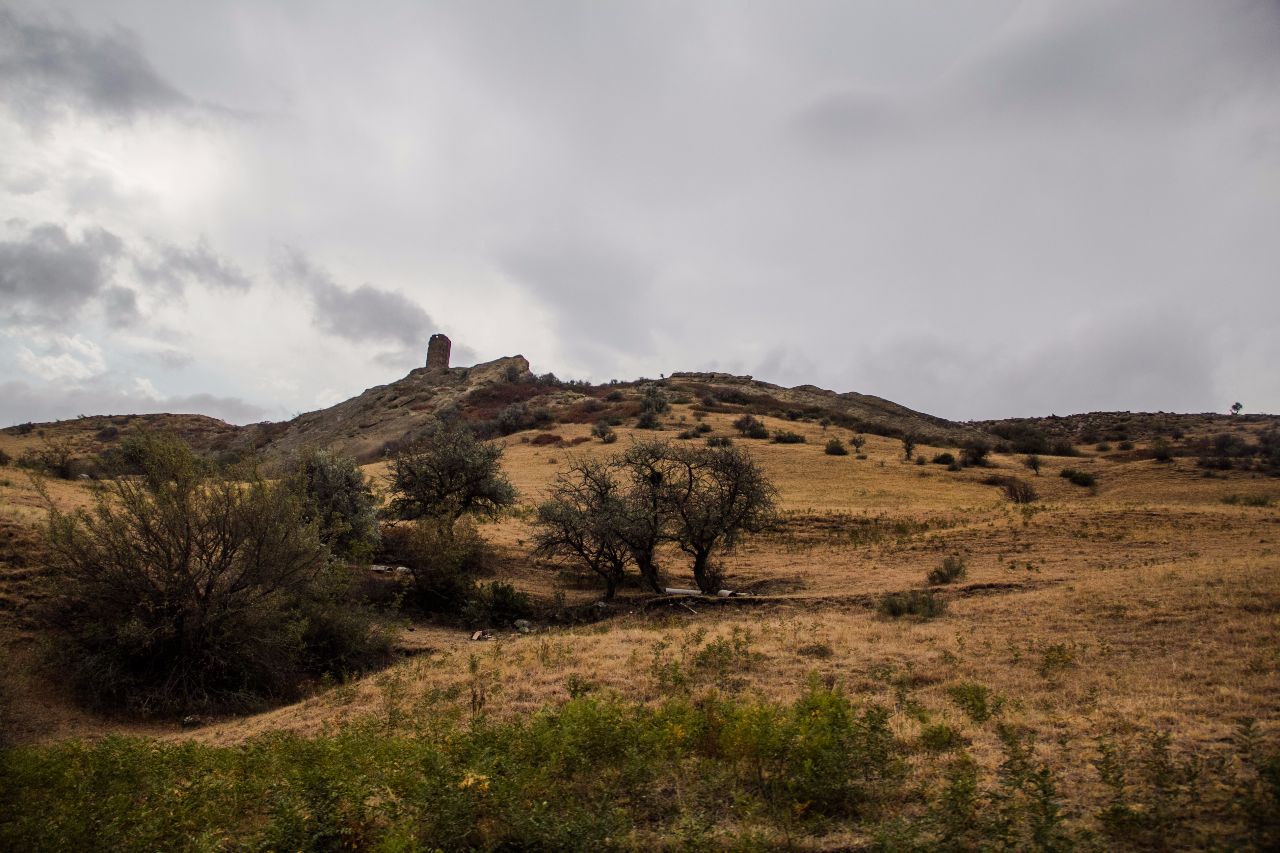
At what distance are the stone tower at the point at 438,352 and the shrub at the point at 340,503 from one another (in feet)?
229

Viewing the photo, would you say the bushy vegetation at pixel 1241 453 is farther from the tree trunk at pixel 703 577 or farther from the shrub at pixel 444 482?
the shrub at pixel 444 482

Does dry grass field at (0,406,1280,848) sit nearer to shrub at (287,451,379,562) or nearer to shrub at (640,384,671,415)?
shrub at (287,451,379,562)

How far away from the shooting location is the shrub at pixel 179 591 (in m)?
12.6

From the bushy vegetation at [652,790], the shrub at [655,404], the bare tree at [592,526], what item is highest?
the shrub at [655,404]

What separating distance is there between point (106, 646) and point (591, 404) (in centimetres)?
5682

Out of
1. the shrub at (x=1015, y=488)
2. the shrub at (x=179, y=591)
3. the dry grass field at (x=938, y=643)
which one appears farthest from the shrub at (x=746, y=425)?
the shrub at (x=179, y=591)

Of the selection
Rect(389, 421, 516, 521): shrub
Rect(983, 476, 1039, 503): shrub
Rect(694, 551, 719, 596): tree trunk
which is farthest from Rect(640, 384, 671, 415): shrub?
Rect(694, 551, 719, 596): tree trunk

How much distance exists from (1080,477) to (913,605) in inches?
1090

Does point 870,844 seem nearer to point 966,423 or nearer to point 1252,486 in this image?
point 1252,486

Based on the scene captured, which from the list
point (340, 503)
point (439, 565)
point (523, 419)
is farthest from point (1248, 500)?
point (523, 419)

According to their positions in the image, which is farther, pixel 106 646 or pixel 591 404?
pixel 591 404

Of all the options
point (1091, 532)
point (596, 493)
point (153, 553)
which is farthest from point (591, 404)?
point (153, 553)

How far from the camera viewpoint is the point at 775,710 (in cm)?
808

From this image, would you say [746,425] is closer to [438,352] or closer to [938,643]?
[938,643]
